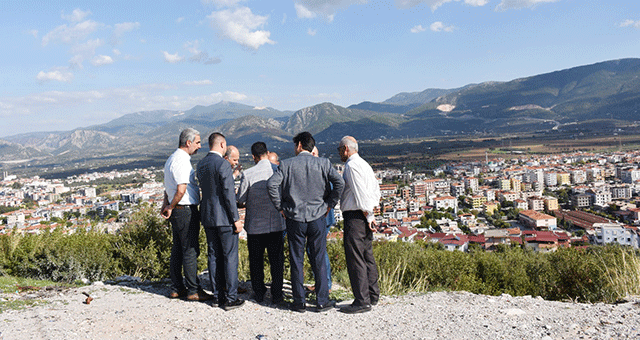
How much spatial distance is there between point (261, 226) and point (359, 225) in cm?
94

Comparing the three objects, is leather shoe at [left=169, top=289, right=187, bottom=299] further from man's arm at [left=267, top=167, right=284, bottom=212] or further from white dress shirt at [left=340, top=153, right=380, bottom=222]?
white dress shirt at [left=340, top=153, right=380, bottom=222]

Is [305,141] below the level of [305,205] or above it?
above

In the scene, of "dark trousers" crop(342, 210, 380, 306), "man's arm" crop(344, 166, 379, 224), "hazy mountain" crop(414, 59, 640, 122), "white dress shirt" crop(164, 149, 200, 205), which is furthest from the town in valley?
"hazy mountain" crop(414, 59, 640, 122)

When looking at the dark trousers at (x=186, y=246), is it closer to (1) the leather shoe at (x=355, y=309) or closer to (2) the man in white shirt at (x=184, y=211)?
(2) the man in white shirt at (x=184, y=211)

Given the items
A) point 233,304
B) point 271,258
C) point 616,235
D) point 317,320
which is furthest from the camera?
point 616,235

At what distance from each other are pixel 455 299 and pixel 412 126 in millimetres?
189898

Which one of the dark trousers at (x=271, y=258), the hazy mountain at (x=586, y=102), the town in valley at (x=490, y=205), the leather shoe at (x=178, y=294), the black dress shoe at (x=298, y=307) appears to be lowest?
the town in valley at (x=490, y=205)

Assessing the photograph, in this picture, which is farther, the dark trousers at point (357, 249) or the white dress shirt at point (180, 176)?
the white dress shirt at point (180, 176)

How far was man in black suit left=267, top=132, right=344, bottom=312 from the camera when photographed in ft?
11.6

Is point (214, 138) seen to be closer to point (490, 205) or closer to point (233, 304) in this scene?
Answer: point (233, 304)

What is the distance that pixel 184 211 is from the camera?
3.77 meters

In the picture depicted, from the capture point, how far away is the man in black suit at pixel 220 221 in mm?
3600

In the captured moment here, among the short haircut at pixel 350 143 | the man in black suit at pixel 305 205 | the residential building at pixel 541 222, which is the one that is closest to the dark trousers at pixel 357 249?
the man in black suit at pixel 305 205

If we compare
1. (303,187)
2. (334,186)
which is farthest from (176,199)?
(334,186)
